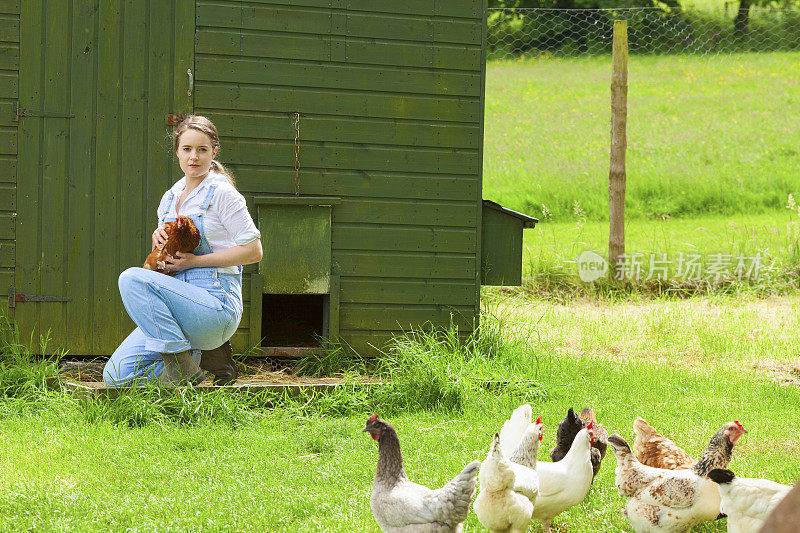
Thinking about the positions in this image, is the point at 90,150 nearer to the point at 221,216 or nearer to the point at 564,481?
the point at 221,216

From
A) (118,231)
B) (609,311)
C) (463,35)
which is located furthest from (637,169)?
(118,231)

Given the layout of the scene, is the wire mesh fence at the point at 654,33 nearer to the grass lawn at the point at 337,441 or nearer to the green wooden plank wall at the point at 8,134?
the grass lawn at the point at 337,441

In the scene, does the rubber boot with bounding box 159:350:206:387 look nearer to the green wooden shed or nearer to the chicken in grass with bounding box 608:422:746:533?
the green wooden shed

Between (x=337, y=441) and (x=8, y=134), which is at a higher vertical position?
(x=8, y=134)

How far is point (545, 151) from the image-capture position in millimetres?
17281

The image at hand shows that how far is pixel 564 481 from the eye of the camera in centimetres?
323

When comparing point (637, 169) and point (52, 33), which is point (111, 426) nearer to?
point (52, 33)

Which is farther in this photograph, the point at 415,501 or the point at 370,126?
the point at 370,126

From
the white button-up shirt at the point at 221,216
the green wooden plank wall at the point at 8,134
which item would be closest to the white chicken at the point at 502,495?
the white button-up shirt at the point at 221,216

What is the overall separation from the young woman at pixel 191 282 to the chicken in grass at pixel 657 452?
225cm

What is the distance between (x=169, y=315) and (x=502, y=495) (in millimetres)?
2292

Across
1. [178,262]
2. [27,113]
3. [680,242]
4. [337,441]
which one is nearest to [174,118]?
[27,113]

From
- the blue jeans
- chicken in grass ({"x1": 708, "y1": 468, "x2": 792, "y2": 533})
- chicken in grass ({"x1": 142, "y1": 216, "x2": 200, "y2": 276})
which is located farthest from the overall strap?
chicken in grass ({"x1": 708, "y1": 468, "x2": 792, "y2": 533})

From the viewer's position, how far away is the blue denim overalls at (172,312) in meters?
4.41
